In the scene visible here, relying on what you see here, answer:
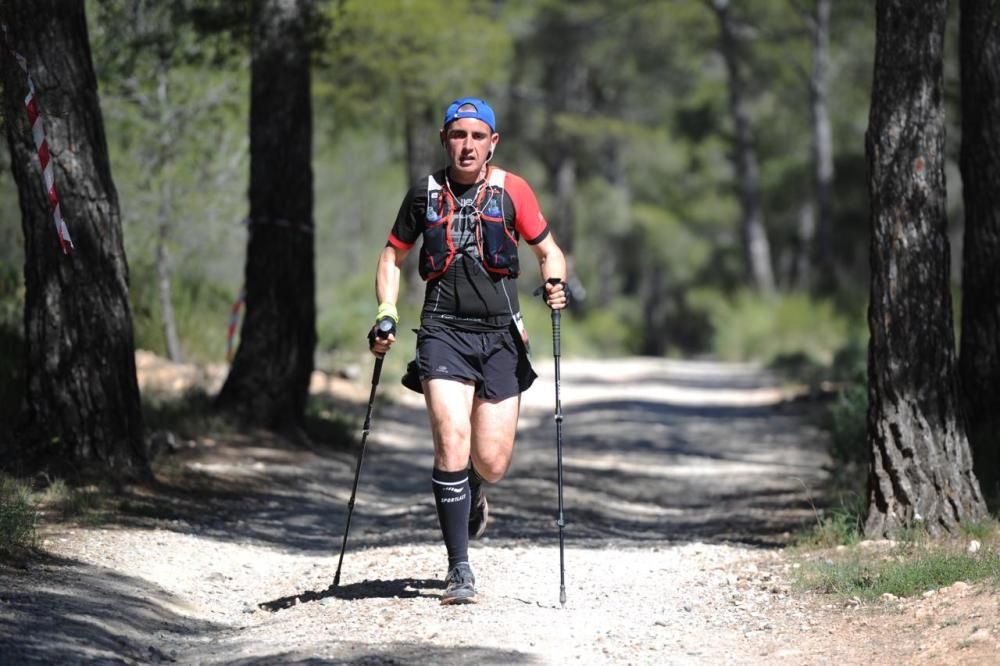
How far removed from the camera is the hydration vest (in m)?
6.85

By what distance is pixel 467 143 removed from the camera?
268 inches

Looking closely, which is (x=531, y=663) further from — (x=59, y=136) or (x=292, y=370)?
(x=292, y=370)

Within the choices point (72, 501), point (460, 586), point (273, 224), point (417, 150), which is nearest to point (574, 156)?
point (417, 150)

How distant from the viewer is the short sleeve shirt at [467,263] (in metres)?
6.85

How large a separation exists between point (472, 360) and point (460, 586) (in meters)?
1.03

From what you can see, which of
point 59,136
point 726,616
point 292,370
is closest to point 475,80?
point 292,370

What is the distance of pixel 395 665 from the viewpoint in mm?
5617

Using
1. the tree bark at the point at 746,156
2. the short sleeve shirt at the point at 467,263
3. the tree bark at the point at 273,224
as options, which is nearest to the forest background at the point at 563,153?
the tree bark at the point at 746,156

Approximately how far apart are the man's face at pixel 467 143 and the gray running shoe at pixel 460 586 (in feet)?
5.94

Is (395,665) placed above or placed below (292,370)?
below

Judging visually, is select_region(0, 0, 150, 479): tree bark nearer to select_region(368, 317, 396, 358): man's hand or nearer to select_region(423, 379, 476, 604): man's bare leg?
select_region(368, 317, 396, 358): man's hand

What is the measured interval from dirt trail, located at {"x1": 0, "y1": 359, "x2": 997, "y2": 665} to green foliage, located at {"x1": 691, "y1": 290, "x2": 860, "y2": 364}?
603 inches

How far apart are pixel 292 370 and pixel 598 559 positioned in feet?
18.4

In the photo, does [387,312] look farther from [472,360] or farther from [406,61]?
[406,61]
